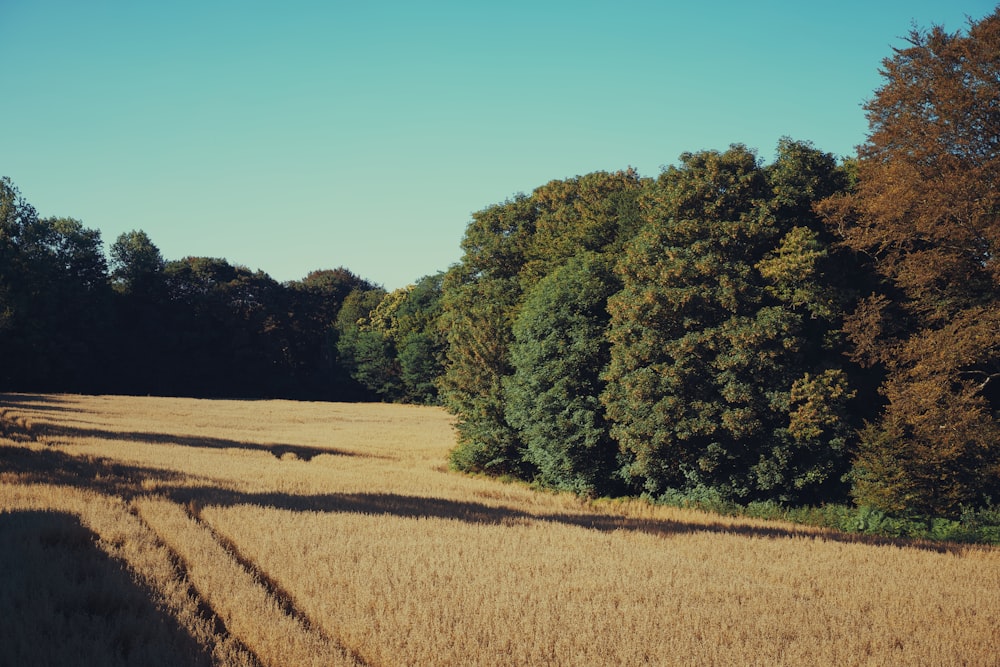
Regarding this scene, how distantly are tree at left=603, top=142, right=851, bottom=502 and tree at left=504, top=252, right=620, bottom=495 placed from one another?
1.95m

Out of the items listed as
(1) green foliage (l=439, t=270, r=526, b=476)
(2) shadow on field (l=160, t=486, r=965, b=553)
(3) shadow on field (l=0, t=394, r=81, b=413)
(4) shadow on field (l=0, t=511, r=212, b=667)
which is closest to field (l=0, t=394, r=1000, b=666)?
(4) shadow on field (l=0, t=511, r=212, b=667)

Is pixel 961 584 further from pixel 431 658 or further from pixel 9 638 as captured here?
pixel 9 638

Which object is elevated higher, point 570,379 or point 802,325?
point 802,325

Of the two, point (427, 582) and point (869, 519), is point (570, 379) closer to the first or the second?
point (869, 519)

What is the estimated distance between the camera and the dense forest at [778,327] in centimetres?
2192

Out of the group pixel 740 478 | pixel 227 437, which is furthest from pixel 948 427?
pixel 227 437

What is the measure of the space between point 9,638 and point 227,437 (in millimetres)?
36042

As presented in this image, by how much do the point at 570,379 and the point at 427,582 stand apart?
1915 centimetres

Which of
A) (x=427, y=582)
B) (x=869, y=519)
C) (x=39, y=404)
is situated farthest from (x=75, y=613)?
(x=39, y=404)

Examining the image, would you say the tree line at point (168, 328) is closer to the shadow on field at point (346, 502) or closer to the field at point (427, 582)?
the shadow on field at point (346, 502)

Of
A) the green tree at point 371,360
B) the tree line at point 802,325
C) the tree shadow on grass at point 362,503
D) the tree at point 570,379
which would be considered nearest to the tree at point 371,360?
the green tree at point 371,360

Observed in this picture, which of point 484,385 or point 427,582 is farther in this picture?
point 484,385

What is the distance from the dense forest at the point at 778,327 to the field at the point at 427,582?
3699 millimetres

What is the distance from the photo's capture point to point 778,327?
25.2 meters
